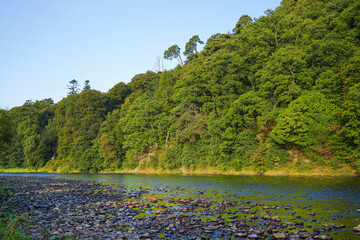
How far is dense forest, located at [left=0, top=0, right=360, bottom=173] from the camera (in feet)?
125

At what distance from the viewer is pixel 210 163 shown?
5212 cm

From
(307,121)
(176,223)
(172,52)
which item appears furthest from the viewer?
(172,52)

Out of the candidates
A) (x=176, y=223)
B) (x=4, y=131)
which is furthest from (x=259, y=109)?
(x=4, y=131)

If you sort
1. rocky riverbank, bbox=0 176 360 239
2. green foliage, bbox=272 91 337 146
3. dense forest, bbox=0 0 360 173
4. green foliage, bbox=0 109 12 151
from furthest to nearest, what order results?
1. green foliage, bbox=0 109 12 151
2. dense forest, bbox=0 0 360 173
3. green foliage, bbox=272 91 337 146
4. rocky riverbank, bbox=0 176 360 239

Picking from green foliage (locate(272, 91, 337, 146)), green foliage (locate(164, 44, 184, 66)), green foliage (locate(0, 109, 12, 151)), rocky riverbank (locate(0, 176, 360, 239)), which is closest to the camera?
rocky riverbank (locate(0, 176, 360, 239))

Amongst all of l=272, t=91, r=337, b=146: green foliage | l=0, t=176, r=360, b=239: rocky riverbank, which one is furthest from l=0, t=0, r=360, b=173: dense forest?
l=0, t=176, r=360, b=239: rocky riverbank

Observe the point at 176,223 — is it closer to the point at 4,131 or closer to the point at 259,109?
the point at 259,109

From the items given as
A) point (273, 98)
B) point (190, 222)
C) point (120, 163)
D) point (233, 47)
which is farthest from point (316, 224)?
point (120, 163)

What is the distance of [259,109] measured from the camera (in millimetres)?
46219

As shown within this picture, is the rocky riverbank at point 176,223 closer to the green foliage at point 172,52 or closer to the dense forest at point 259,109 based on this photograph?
the dense forest at point 259,109

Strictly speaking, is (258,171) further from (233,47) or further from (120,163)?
(120,163)

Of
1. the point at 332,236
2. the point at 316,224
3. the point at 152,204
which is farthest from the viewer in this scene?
the point at 152,204

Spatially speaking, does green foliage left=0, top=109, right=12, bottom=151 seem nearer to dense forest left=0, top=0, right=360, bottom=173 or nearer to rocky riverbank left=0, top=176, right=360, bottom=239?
dense forest left=0, top=0, right=360, bottom=173

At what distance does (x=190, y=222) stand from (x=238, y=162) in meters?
36.6
